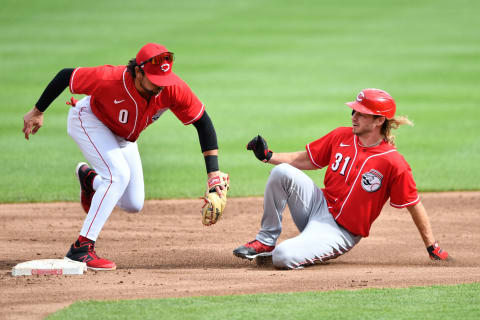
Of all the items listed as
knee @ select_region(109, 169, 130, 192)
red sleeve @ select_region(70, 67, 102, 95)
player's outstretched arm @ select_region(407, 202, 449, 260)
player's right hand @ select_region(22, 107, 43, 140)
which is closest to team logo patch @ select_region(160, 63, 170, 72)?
red sleeve @ select_region(70, 67, 102, 95)

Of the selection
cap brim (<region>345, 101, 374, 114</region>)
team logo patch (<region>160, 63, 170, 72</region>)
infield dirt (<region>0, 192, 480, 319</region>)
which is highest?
team logo patch (<region>160, 63, 170, 72</region>)

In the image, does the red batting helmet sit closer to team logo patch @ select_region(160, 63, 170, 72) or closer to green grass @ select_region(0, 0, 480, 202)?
team logo patch @ select_region(160, 63, 170, 72)

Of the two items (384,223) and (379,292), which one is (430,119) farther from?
(379,292)

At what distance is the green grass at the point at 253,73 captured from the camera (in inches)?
414

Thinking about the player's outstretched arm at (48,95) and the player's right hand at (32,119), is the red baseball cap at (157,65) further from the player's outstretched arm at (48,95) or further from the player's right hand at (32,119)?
the player's right hand at (32,119)

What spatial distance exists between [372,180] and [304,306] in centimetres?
157

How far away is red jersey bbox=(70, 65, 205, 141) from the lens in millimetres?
5688

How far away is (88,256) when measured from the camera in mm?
5660

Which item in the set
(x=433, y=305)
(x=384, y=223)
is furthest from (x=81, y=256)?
(x=384, y=223)

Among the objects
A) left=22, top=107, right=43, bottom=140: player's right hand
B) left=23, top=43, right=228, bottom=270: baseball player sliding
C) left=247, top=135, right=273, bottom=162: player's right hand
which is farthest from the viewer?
left=247, top=135, right=273, bottom=162: player's right hand

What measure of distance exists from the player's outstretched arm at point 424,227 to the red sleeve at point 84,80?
Answer: 2534 mm

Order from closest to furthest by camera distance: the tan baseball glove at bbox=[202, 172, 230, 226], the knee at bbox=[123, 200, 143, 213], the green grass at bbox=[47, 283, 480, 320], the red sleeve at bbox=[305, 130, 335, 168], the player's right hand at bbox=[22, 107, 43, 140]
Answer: the green grass at bbox=[47, 283, 480, 320] → the tan baseball glove at bbox=[202, 172, 230, 226] → the player's right hand at bbox=[22, 107, 43, 140] → the red sleeve at bbox=[305, 130, 335, 168] → the knee at bbox=[123, 200, 143, 213]

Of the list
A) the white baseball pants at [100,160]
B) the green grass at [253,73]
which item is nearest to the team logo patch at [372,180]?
the white baseball pants at [100,160]

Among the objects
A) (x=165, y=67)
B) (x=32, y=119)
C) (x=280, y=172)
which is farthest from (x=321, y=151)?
(x=32, y=119)
